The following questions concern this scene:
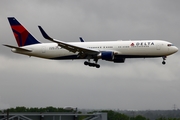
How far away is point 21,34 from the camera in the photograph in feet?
322

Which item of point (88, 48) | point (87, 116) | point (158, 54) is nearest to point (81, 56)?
point (88, 48)

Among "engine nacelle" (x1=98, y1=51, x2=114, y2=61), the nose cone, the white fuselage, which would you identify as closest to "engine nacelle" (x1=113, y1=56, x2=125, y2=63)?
"engine nacelle" (x1=98, y1=51, x2=114, y2=61)

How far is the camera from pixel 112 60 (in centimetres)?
8700

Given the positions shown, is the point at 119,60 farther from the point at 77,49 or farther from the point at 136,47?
the point at 77,49

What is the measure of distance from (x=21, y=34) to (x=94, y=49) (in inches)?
694

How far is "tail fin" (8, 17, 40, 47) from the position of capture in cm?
9562

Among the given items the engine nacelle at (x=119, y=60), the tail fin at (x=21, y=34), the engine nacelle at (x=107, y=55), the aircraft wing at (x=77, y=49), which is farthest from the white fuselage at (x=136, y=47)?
the tail fin at (x=21, y=34)

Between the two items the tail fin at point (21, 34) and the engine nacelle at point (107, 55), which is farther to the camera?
the tail fin at point (21, 34)

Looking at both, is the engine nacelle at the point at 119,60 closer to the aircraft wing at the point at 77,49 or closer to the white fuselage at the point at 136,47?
the white fuselage at the point at 136,47

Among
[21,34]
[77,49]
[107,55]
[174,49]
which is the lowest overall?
[107,55]

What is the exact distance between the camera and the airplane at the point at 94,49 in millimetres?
83812

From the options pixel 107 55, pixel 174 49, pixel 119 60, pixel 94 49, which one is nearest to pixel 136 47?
pixel 107 55

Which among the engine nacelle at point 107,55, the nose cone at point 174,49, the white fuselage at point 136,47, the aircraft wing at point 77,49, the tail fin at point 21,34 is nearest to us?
the white fuselage at point 136,47

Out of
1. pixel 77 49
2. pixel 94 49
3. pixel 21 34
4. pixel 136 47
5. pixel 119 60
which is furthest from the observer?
pixel 21 34
